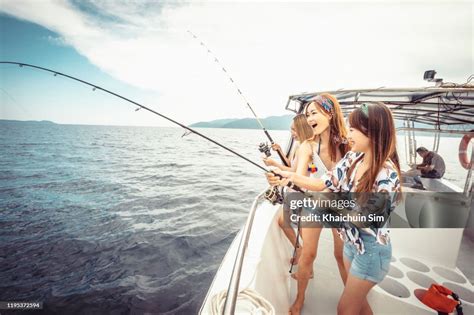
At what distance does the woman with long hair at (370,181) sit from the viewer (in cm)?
128

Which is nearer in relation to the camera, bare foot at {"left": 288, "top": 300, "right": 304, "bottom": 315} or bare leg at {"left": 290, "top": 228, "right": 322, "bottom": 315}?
bare leg at {"left": 290, "top": 228, "right": 322, "bottom": 315}

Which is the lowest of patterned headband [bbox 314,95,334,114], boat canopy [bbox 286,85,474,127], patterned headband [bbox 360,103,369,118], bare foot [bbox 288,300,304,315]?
bare foot [bbox 288,300,304,315]

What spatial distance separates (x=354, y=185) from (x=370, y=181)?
11 centimetres

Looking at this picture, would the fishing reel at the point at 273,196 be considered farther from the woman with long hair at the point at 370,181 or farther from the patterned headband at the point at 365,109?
the patterned headband at the point at 365,109

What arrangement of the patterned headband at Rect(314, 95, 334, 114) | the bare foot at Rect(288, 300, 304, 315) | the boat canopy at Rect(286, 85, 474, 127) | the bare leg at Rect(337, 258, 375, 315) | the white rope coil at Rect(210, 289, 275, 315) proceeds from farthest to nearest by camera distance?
the boat canopy at Rect(286, 85, 474, 127)
the bare foot at Rect(288, 300, 304, 315)
the patterned headband at Rect(314, 95, 334, 114)
the bare leg at Rect(337, 258, 375, 315)
the white rope coil at Rect(210, 289, 275, 315)

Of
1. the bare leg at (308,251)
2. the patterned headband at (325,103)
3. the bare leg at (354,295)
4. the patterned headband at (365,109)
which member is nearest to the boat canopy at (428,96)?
the patterned headband at (325,103)

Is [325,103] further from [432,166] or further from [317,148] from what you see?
[432,166]

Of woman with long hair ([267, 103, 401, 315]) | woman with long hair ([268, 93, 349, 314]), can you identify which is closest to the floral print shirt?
woman with long hair ([267, 103, 401, 315])

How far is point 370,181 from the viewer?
4.30 feet

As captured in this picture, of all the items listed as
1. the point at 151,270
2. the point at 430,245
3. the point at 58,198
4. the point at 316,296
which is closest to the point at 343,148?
the point at 316,296

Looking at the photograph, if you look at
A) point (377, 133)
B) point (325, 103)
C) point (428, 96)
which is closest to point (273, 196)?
point (325, 103)

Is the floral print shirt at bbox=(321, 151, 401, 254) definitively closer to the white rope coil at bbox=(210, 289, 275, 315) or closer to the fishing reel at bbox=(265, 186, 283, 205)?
the white rope coil at bbox=(210, 289, 275, 315)

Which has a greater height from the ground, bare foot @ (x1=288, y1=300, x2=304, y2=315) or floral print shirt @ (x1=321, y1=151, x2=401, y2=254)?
floral print shirt @ (x1=321, y1=151, x2=401, y2=254)

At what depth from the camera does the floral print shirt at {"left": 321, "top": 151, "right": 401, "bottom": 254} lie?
50.1 inches
